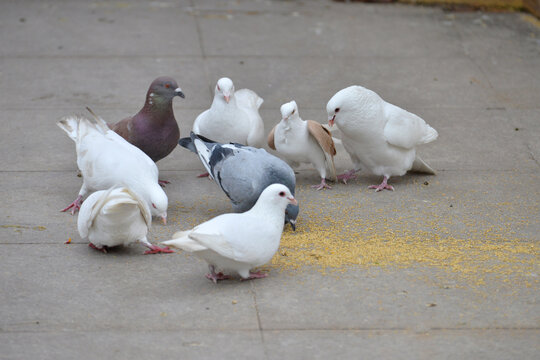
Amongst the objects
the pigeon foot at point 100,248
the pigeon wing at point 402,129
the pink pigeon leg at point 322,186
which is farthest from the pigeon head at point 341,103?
the pigeon foot at point 100,248

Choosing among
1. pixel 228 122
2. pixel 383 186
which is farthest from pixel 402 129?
pixel 228 122

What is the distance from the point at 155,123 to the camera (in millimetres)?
6004

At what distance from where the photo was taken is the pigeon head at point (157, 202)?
5.19 m

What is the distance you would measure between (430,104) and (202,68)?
257 centimetres

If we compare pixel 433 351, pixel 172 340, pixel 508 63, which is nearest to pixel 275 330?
pixel 172 340

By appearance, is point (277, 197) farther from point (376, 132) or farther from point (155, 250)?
point (376, 132)

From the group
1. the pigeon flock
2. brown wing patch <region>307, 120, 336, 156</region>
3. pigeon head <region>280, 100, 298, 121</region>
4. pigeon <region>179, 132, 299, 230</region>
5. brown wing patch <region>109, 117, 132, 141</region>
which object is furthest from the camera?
brown wing patch <region>109, 117, 132, 141</region>

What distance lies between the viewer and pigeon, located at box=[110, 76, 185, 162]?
598 cm

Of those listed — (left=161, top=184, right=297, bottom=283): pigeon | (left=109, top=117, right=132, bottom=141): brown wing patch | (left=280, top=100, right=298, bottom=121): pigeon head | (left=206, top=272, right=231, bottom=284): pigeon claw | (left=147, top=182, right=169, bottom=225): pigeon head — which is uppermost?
(left=280, top=100, right=298, bottom=121): pigeon head

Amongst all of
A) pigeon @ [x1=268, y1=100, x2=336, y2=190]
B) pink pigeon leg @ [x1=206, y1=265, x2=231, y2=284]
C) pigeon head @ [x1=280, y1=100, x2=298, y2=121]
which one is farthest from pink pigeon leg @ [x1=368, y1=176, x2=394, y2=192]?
pink pigeon leg @ [x1=206, y1=265, x2=231, y2=284]

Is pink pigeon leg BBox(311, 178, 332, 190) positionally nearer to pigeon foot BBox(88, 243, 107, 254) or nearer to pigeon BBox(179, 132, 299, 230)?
pigeon BBox(179, 132, 299, 230)

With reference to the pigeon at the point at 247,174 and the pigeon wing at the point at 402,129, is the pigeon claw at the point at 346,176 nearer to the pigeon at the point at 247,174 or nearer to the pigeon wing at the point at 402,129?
the pigeon wing at the point at 402,129

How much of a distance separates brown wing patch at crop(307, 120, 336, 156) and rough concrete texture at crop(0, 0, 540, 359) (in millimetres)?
360

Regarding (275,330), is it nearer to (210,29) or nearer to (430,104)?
(430,104)
